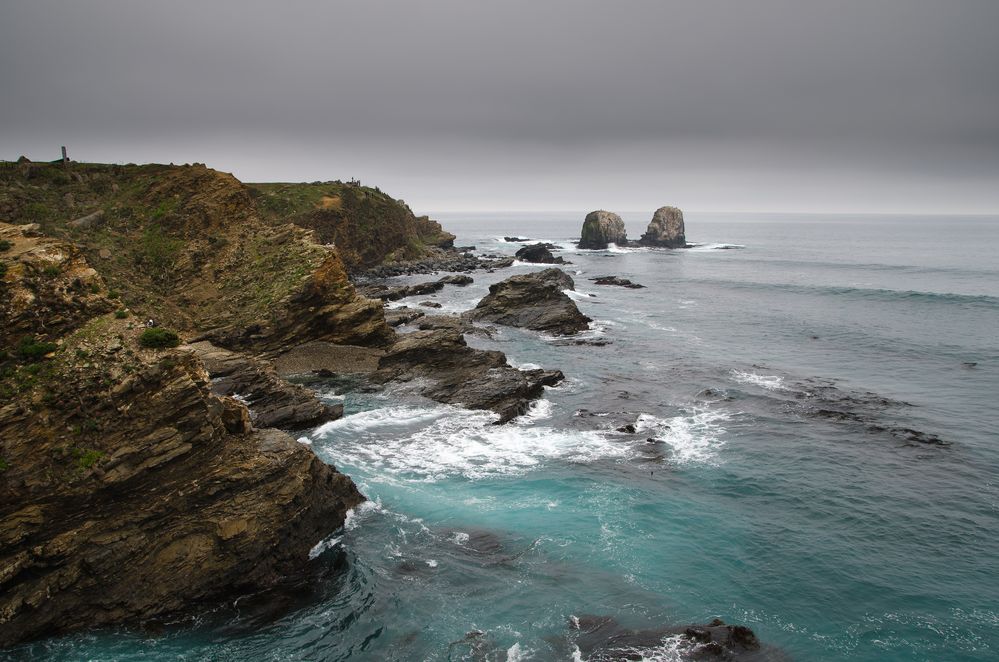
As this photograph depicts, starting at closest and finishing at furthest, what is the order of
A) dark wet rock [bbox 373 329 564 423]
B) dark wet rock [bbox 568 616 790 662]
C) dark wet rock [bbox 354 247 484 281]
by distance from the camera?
dark wet rock [bbox 568 616 790 662]
dark wet rock [bbox 373 329 564 423]
dark wet rock [bbox 354 247 484 281]

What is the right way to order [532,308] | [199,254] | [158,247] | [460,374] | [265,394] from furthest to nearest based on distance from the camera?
1. [532,308]
2. [199,254]
3. [158,247]
4. [460,374]
5. [265,394]

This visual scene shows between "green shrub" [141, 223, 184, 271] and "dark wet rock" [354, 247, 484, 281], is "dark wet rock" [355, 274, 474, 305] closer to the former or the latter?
"dark wet rock" [354, 247, 484, 281]

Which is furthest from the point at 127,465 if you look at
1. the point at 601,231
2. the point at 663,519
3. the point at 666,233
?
the point at 666,233

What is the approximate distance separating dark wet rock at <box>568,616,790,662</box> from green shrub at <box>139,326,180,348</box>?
16.6 m

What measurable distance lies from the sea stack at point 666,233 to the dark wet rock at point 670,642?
158467mm

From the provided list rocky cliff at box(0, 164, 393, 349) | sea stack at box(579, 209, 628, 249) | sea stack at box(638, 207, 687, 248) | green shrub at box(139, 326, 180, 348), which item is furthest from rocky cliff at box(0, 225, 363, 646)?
sea stack at box(638, 207, 687, 248)

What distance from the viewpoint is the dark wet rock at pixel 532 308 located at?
6059 cm

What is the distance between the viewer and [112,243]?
144 feet

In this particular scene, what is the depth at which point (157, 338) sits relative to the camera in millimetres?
19688

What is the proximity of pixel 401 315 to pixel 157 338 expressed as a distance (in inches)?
1546

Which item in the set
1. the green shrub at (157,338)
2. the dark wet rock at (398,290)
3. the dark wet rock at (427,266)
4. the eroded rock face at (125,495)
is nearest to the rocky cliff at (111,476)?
the eroded rock face at (125,495)

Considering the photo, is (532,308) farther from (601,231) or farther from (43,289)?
(601,231)

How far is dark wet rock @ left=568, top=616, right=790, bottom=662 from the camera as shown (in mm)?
16750

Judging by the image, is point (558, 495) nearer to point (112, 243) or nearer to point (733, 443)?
point (733, 443)
